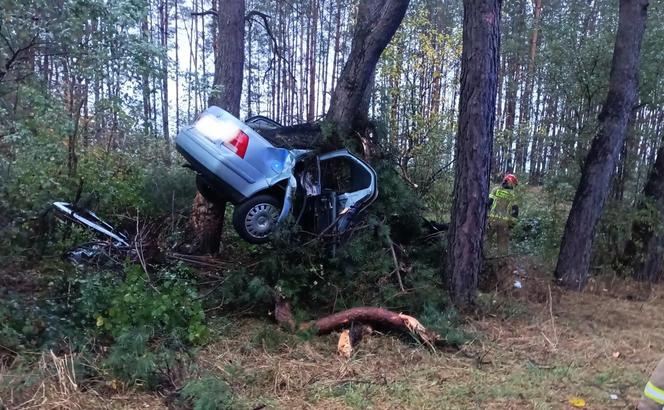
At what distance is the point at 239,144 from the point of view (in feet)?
20.5

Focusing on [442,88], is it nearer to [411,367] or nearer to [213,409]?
[411,367]

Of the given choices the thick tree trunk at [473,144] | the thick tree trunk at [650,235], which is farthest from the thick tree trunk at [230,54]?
the thick tree trunk at [650,235]

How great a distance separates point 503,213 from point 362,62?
13.7 ft

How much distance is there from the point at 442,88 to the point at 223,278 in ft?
25.8

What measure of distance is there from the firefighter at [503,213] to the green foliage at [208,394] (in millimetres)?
5976

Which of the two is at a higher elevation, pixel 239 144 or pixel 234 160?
pixel 239 144

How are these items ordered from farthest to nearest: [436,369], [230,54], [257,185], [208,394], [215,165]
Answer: [230,54], [257,185], [215,165], [436,369], [208,394]

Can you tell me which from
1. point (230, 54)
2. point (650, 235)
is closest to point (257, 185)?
point (230, 54)

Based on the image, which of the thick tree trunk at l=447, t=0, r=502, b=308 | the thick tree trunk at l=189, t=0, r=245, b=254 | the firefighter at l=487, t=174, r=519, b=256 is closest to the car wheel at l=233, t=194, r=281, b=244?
the thick tree trunk at l=447, t=0, r=502, b=308

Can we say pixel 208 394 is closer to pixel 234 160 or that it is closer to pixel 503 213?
pixel 234 160

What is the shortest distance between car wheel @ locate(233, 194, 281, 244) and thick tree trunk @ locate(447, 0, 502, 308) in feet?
7.91

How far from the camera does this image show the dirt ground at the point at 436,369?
13.9 ft

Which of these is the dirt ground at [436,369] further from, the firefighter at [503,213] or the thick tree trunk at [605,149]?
the firefighter at [503,213]

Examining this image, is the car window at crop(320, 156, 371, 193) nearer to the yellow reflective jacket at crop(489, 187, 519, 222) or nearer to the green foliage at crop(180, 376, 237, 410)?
the yellow reflective jacket at crop(489, 187, 519, 222)
